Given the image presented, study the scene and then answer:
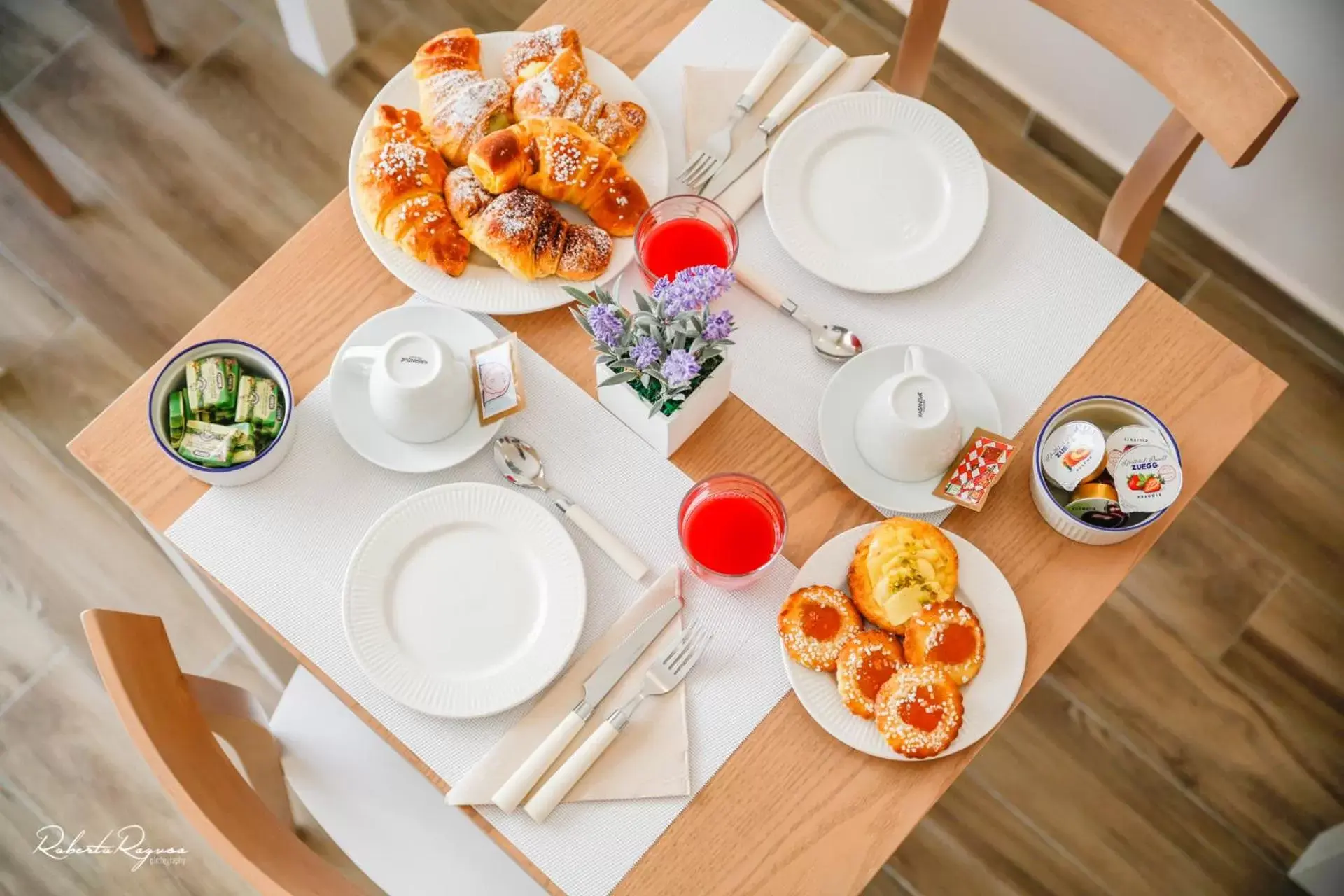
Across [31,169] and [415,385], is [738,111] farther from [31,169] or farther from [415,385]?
[31,169]

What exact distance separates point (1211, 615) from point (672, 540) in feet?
4.53

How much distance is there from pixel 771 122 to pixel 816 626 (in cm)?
61

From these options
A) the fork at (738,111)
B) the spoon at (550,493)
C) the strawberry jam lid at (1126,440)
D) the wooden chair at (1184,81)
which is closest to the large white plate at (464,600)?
the spoon at (550,493)

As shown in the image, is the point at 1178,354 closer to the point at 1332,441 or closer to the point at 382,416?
the point at 382,416

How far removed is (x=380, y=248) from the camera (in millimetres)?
1308

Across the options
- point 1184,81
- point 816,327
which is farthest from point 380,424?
point 1184,81

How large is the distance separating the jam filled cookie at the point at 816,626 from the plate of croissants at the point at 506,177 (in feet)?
1.41

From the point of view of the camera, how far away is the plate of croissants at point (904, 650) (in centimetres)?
114

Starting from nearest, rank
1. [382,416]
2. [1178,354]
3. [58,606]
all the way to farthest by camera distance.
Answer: [382,416] < [1178,354] < [58,606]

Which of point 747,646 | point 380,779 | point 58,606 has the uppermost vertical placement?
point 747,646

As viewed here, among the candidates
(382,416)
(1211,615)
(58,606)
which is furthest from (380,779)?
(1211,615)

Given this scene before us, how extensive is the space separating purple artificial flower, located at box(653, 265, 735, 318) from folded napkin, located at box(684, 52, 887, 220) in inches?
12.5

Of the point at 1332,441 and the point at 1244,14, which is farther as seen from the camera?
the point at 1332,441

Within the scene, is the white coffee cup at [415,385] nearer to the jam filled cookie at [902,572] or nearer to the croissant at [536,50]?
the croissant at [536,50]
